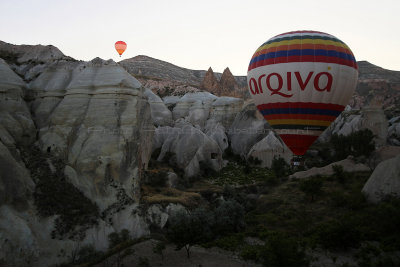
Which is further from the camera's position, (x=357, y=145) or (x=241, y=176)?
(x=241, y=176)

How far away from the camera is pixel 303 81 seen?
22.7 m

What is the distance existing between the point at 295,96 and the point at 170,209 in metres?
12.0

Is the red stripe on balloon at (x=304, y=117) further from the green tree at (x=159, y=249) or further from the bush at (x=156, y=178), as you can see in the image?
the green tree at (x=159, y=249)

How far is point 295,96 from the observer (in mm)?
23172

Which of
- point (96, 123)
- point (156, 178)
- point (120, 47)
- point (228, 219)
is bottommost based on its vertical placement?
point (228, 219)

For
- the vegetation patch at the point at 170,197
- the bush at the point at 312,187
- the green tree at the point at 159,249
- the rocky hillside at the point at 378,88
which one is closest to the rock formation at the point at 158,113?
the vegetation patch at the point at 170,197

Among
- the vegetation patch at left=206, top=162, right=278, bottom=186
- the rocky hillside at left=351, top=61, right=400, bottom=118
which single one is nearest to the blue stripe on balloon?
the vegetation patch at left=206, top=162, right=278, bottom=186

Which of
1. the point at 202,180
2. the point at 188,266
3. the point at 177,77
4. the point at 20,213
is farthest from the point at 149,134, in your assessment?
the point at 177,77

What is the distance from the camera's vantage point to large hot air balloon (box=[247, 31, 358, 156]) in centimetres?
2264

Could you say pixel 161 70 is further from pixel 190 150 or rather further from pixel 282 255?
pixel 282 255

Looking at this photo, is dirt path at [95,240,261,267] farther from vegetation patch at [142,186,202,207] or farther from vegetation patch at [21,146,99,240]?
vegetation patch at [142,186,202,207]

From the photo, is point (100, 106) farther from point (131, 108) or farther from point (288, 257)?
point (288, 257)

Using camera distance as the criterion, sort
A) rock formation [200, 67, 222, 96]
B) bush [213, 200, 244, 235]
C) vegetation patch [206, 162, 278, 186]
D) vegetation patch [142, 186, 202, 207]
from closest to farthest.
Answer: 1. bush [213, 200, 244, 235]
2. vegetation patch [142, 186, 202, 207]
3. vegetation patch [206, 162, 278, 186]
4. rock formation [200, 67, 222, 96]

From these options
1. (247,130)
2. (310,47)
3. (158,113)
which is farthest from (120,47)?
(310,47)
